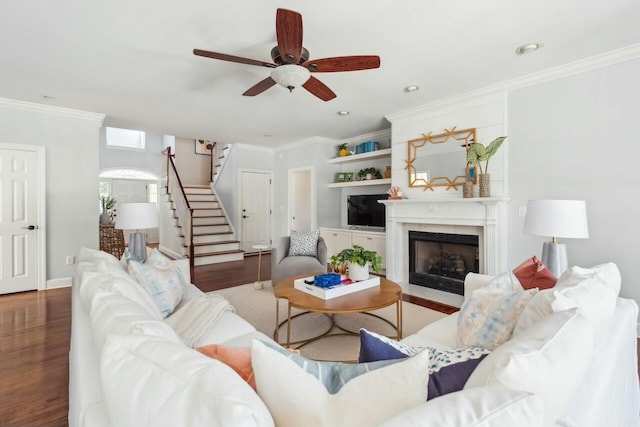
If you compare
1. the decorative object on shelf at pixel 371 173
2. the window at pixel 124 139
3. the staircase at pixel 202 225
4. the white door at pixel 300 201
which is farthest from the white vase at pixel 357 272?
the window at pixel 124 139

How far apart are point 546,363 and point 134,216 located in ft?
10.9

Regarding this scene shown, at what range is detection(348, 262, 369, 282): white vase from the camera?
2775 millimetres

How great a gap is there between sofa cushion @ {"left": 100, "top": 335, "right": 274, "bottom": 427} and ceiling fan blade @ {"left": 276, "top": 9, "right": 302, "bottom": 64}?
6.13ft

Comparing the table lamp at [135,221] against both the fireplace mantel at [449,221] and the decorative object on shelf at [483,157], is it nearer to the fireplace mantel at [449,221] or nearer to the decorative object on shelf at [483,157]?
the fireplace mantel at [449,221]

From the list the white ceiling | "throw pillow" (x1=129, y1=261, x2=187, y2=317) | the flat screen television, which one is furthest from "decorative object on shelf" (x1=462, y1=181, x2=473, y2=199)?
"throw pillow" (x1=129, y1=261, x2=187, y2=317)

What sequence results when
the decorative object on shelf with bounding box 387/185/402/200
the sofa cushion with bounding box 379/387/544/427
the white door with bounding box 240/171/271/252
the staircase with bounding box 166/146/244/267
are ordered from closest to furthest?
1. the sofa cushion with bounding box 379/387/544/427
2. the decorative object on shelf with bounding box 387/185/402/200
3. the staircase with bounding box 166/146/244/267
4. the white door with bounding box 240/171/271/252

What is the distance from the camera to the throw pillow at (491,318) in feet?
4.35


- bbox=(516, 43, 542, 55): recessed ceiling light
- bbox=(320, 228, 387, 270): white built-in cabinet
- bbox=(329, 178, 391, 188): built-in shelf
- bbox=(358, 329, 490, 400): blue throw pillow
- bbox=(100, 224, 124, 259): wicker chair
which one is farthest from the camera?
bbox=(100, 224, 124, 259): wicker chair

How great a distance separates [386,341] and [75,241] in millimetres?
5135

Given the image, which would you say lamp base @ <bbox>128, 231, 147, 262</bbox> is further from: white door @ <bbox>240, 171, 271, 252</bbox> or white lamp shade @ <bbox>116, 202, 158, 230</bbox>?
white door @ <bbox>240, 171, 271, 252</bbox>

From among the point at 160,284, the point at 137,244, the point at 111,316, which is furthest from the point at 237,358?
the point at 137,244

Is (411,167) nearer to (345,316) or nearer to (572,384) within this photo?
(345,316)

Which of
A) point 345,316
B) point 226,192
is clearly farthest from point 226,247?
point 345,316

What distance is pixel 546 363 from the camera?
73 centimetres
